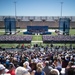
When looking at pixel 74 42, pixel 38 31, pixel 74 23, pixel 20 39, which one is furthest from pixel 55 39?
pixel 74 23

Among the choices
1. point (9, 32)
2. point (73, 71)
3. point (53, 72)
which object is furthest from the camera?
point (9, 32)

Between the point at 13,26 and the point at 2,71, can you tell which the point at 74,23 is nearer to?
the point at 13,26

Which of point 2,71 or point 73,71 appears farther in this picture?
point 73,71

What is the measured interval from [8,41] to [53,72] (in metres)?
32.8

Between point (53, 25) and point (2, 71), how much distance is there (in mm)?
69044

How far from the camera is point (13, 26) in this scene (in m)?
53.4

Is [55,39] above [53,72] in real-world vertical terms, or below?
below

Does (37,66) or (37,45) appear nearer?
(37,66)

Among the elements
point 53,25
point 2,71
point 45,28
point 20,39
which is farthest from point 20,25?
point 2,71

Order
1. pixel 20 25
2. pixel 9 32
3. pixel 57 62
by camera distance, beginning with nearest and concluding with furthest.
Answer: pixel 57 62
pixel 9 32
pixel 20 25

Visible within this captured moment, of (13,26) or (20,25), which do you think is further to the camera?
(20,25)

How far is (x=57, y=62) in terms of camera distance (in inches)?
380

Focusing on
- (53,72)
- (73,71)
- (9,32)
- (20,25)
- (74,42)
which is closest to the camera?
(53,72)

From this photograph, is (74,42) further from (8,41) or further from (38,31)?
(38,31)
